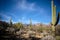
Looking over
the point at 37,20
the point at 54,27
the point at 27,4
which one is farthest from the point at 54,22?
the point at 27,4

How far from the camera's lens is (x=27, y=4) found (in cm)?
394

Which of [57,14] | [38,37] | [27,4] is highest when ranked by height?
[27,4]

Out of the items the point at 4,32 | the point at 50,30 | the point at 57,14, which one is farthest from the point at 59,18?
the point at 4,32

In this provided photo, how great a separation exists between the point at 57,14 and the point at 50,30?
1.40ft

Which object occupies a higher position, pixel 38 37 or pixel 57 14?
pixel 57 14

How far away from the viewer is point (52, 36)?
150 inches

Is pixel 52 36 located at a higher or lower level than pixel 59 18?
lower

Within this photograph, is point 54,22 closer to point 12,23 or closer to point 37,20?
point 37,20

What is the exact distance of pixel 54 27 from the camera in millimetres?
3814

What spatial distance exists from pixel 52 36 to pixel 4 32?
1.19m

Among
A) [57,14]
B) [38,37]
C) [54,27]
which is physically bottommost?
[38,37]

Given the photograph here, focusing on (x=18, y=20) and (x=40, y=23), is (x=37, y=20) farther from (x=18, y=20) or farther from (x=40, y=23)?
(x=18, y=20)

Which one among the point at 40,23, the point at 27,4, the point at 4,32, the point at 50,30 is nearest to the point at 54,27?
the point at 50,30

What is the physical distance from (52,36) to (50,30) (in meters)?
0.16
